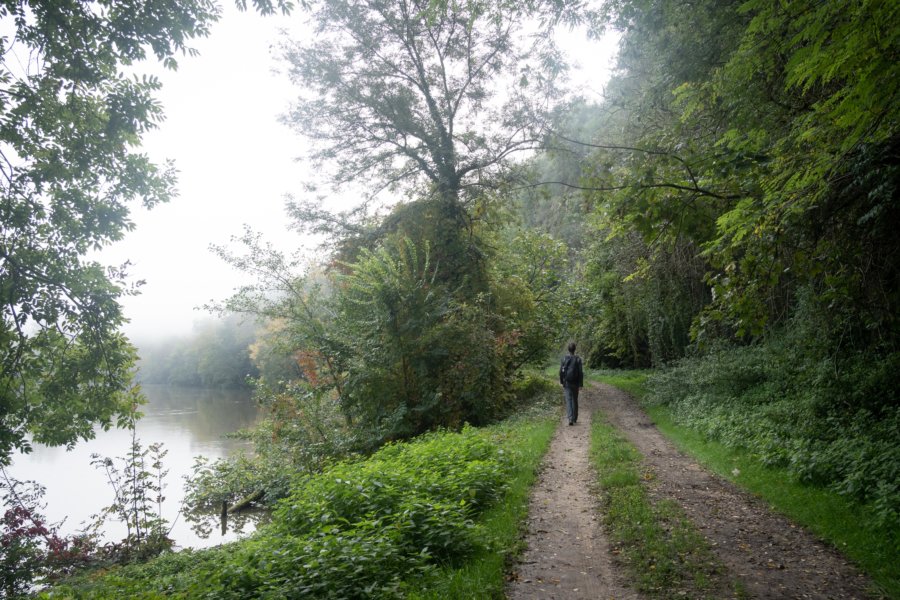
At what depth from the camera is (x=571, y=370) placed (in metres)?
12.1

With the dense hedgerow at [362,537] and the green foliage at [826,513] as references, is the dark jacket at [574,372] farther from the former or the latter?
the dense hedgerow at [362,537]

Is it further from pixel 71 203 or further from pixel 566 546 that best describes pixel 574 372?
pixel 71 203

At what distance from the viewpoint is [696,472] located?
778 cm

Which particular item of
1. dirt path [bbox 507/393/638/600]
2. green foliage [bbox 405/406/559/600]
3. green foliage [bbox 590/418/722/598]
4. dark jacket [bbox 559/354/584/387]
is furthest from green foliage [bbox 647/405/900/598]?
dark jacket [bbox 559/354/584/387]

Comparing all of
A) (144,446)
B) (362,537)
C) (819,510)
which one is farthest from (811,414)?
(144,446)

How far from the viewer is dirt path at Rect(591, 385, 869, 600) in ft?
13.5

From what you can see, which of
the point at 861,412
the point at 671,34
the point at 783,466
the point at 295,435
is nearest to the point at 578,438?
the point at 783,466

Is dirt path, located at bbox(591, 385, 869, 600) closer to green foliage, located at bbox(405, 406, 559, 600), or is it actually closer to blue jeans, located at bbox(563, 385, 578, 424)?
green foliage, located at bbox(405, 406, 559, 600)

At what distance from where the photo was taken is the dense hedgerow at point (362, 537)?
425cm

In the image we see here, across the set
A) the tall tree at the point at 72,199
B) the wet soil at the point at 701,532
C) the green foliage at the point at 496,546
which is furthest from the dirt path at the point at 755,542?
the tall tree at the point at 72,199

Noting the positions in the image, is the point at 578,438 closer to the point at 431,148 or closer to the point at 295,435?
the point at 295,435

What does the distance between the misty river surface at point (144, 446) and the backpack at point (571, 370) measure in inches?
342

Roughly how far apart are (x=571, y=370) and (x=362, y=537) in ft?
27.4

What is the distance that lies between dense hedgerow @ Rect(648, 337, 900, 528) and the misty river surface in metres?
11.2
